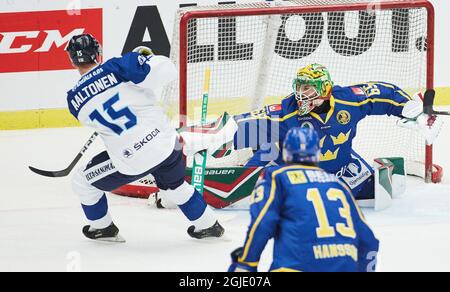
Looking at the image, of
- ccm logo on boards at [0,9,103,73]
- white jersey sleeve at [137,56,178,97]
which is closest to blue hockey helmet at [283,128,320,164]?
white jersey sleeve at [137,56,178,97]

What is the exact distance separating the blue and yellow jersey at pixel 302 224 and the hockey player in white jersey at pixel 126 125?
143 cm

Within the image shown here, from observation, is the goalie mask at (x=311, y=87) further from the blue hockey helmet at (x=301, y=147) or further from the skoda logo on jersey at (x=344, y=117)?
A: the blue hockey helmet at (x=301, y=147)

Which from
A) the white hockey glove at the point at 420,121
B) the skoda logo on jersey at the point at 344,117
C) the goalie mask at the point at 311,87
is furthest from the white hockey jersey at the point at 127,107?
the white hockey glove at the point at 420,121

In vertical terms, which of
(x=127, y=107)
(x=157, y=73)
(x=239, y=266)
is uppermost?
(x=157, y=73)

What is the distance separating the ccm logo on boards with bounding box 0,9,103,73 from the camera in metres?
7.68

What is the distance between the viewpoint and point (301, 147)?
368 cm

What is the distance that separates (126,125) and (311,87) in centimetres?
105

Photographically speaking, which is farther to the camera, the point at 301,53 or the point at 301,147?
the point at 301,53

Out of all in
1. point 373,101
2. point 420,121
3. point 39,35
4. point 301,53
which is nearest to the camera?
point 420,121

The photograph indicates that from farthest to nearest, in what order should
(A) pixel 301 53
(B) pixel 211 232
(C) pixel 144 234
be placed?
(A) pixel 301 53 → (C) pixel 144 234 → (B) pixel 211 232

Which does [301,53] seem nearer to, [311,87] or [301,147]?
[311,87]

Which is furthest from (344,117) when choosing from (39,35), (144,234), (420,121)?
(39,35)

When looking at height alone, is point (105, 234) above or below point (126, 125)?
below

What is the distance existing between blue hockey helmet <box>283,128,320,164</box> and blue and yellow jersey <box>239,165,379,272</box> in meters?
0.03
